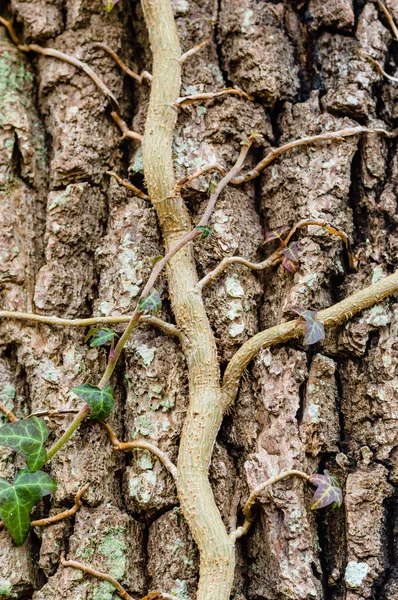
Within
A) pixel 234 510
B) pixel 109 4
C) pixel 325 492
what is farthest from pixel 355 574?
pixel 109 4

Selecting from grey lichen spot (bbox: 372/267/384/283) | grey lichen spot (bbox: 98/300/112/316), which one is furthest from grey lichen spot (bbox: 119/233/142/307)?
grey lichen spot (bbox: 372/267/384/283)

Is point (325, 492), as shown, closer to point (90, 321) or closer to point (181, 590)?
point (181, 590)

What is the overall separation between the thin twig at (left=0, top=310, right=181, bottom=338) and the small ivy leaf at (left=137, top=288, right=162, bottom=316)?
2.9 inches

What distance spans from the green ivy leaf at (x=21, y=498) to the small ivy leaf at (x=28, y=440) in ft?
0.10

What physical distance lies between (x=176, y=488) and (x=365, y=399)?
516 mm

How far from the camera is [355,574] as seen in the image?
1.37m

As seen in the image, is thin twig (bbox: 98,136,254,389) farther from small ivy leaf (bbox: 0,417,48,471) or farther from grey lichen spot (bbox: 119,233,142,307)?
small ivy leaf (bbox: 0,417,48,471)

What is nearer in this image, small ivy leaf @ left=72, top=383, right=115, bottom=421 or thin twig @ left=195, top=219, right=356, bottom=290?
small ivy leaf @ left=72, top=383, right=115, bottom=421

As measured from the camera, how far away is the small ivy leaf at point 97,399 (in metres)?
1.45

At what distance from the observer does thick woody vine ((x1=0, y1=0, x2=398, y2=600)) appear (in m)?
1.40

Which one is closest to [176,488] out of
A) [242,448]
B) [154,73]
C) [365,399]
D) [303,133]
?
[242,448]

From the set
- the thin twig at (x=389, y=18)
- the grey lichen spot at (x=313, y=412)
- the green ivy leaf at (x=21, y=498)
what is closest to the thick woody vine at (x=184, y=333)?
the green ivy leaf at (x=21, y=498)

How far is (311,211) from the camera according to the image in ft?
5.27

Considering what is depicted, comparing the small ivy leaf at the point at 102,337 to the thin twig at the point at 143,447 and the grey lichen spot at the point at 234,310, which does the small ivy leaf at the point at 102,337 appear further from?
the grey lichen spot at the point at 234,310
